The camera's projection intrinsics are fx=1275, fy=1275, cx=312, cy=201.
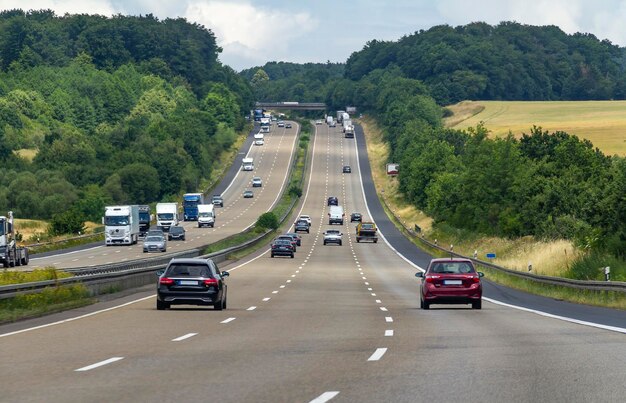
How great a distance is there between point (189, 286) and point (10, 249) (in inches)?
1409

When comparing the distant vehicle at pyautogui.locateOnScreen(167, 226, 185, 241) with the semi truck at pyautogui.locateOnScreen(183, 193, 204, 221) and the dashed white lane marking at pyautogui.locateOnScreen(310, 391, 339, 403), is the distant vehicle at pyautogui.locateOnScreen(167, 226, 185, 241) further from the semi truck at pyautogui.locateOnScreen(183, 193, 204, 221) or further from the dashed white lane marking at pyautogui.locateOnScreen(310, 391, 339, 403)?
the dashed white lane marking at pyautogui.locateOnScreen(310, 391, 339, 403)

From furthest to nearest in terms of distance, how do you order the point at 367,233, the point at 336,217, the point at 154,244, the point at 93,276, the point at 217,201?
1. the point at 217,201
2. the point at 336,217
3. the point at 367,233
4. the point at 154,244
5. the point at 93,276

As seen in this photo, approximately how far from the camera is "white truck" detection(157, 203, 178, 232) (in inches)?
4444

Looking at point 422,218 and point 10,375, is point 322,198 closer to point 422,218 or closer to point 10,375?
point 422,218

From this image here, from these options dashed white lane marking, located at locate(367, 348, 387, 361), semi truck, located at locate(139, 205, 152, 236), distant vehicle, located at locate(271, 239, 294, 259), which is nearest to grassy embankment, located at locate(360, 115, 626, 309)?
distant vehicle, located at locate(271, 239, 294, 259)

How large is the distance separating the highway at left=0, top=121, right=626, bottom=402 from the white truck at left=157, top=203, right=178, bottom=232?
77.7 metres

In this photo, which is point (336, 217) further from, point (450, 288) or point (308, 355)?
point (308, 355)

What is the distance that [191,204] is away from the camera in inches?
5010

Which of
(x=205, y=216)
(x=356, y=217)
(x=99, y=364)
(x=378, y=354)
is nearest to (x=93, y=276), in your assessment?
(x=378, y=354)

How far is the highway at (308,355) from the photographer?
13750 millimetres

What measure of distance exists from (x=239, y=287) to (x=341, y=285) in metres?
4.56

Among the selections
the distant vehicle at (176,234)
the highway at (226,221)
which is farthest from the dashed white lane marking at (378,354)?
the distant vehicle at (176,234)

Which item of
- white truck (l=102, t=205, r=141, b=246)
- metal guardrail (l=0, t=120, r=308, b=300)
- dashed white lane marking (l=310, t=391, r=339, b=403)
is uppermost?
dashed white lane marking (l=310, t=391, r=339, b=403)

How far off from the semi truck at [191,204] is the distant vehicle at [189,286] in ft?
312
